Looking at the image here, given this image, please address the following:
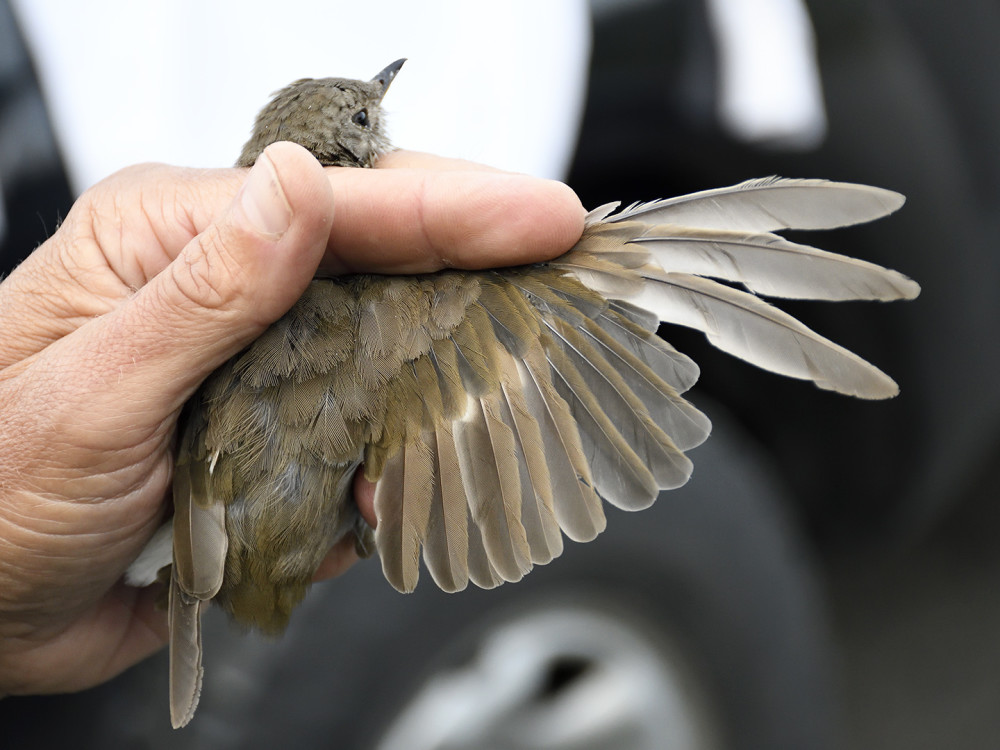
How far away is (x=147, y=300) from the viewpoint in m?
2.15

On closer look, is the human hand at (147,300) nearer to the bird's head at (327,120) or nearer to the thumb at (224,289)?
the thumb at (224,289)

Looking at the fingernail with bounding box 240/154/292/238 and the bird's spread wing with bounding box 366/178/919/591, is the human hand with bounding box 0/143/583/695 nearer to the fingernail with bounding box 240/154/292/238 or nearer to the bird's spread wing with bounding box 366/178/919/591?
the fingernail with bounding box 240/154/292/238

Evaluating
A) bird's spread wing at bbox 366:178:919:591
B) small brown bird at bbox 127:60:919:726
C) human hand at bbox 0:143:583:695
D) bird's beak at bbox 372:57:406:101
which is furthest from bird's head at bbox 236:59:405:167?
bird's spread wing at bbox 366:178:919:591

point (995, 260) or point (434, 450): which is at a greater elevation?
point (434, 450)

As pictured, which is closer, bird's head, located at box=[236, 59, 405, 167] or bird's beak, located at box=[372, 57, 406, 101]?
bird's head, located at box=[236, 59, 405, 167]

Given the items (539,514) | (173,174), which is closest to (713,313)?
(539,514)

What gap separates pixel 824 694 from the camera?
3816 millimetres

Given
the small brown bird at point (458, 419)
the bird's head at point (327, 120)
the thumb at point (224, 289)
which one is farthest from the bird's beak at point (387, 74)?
the thumb at point (224, 289)

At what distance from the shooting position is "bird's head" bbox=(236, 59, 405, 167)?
2750 mm

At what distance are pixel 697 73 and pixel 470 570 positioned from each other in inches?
87.9

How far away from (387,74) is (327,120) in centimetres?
31

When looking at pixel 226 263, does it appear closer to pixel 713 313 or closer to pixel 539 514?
pixel 539 514

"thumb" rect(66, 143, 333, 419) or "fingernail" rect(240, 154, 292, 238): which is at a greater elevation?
"fingernail" rect(240, 154, 292, 238)

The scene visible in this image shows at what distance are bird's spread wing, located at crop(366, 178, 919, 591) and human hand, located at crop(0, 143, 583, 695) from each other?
6.5 inches
